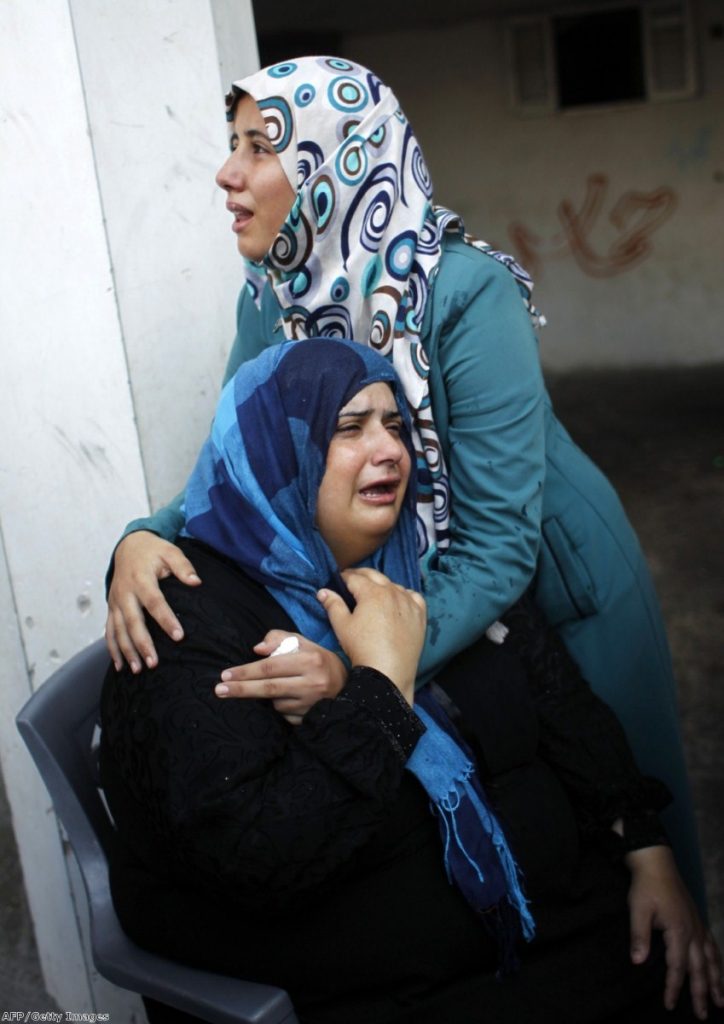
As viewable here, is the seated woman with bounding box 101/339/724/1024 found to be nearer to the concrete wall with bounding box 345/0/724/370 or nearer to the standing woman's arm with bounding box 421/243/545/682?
the standing woman's arm with bounding box 421/243/545/682

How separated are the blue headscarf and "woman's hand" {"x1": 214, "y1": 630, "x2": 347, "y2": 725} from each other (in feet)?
0.52

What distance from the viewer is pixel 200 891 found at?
69.1 inches

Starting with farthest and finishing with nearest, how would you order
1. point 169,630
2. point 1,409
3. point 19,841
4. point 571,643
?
point 19,841 < point 1,409 < point 571,643 < point 169,630

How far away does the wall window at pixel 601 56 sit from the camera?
29.7ft

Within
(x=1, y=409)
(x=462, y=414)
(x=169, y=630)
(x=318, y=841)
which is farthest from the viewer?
(x=1, y=409)

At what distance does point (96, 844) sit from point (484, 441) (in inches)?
38.4

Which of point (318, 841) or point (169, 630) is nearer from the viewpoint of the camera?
→ point (318, 841)

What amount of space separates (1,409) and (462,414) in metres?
1.08

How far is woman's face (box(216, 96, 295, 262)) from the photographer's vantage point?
1.95 m

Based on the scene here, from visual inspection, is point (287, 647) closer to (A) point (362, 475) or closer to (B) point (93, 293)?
(A) point (362, 475)

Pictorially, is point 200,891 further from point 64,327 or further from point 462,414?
point 64,327

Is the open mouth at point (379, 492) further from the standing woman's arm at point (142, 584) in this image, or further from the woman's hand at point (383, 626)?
the standing woman's arm at point (142, 584)

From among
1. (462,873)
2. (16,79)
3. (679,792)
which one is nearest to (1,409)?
(16,79)

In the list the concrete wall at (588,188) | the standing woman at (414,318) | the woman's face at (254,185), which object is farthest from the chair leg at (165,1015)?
the concrete wall at (588,188)
